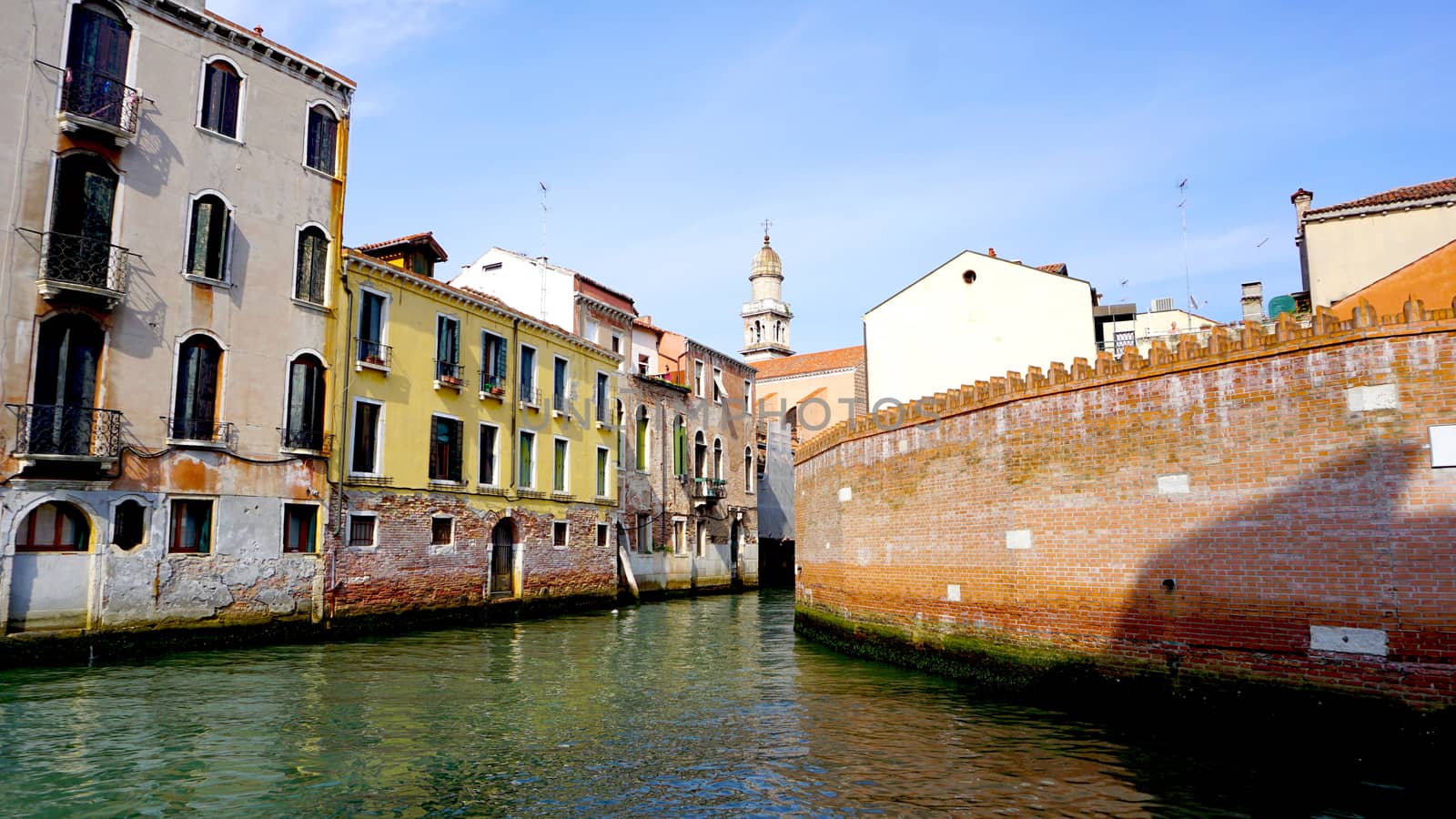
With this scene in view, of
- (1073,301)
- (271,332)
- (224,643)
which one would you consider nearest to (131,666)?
(224,643)

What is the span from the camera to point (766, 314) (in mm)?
80062

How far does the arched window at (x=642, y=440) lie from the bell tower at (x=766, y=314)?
4603 cm

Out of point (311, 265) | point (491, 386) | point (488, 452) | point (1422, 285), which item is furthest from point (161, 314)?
point (1422, 285)

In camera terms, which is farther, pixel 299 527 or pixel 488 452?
pixel 488 452

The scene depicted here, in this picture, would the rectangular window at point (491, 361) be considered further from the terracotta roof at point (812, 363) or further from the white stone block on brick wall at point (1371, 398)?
the terracotta roof at point (812, 363)

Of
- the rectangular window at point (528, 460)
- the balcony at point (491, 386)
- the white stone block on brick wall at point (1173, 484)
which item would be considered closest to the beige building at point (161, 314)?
the balcony at point (491, 386)

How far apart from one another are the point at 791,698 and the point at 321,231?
48.9 ft

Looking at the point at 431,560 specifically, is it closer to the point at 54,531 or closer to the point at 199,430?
the point at 199,430

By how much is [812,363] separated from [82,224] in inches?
1552

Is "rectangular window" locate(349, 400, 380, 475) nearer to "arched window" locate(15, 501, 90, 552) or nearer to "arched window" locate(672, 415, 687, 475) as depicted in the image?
"arched window" locate(15, 501, 90, 552)

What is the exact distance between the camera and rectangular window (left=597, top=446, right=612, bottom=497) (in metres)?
30.1

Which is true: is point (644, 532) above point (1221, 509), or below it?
below

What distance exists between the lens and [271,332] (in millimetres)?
19000

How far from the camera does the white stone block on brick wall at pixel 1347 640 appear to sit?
7.85 m
